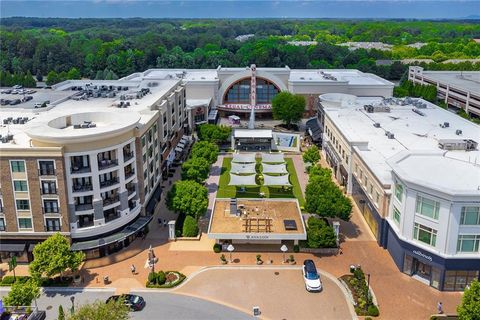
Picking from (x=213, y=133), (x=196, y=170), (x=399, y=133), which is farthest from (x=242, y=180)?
(x=213, y=133)

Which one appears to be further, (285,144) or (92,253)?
(285,144)

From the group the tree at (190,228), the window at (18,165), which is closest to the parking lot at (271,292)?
the tree at (190,228)

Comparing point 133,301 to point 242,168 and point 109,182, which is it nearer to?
point 109,182

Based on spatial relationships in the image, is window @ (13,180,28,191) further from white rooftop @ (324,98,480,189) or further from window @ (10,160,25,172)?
white rooftop @ (324,98,480,189)

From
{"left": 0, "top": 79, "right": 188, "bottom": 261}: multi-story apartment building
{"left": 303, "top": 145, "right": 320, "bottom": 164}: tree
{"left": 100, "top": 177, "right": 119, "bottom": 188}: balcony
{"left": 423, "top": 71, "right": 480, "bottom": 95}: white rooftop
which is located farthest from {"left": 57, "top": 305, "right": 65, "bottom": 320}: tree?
{"left": 423, "top": 71, "right": 480, "bottom": 95}: white rooftop

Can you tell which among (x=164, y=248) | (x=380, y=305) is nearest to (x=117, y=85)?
(x=164, y=248)

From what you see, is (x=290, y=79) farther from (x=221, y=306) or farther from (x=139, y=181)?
(x=221, y=306)
